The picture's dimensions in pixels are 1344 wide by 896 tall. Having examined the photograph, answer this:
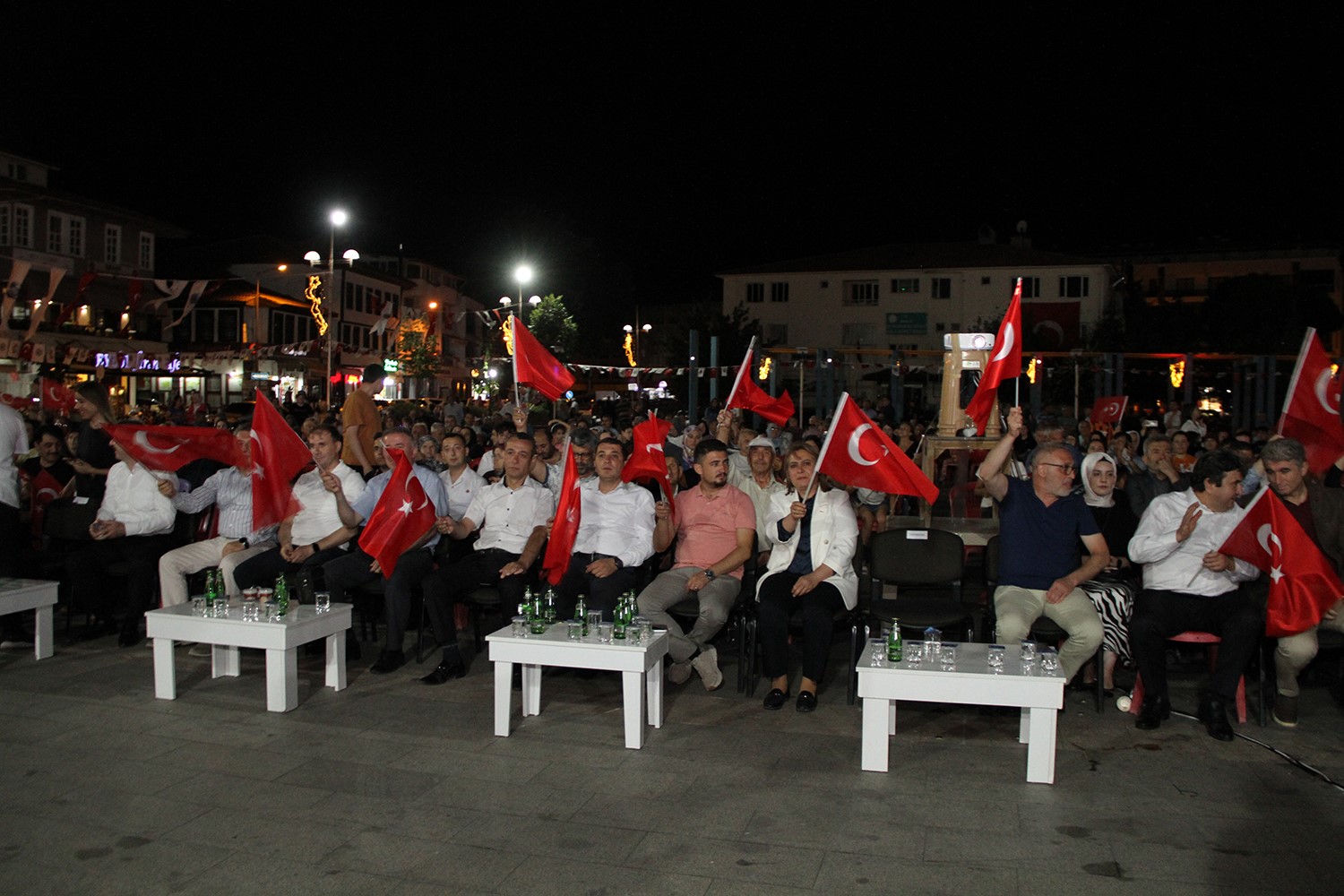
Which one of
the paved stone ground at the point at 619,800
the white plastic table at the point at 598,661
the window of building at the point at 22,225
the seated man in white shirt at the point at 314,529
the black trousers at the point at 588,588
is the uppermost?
the window of building at the point at 22,225

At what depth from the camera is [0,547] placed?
25.4ft

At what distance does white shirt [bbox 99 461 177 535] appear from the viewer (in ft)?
26.2

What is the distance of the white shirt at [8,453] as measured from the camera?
25.4ft

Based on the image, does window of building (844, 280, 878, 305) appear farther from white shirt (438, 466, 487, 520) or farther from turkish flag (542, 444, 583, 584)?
turkish flag (542, 444, 583, 584)

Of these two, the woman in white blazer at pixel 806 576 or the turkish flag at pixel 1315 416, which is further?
the turkish flag at pixel 1315 416

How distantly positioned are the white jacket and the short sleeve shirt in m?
0.92

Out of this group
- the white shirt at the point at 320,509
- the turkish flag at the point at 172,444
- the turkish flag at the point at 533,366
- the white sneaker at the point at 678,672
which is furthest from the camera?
the turkish flag at the point at 533,366

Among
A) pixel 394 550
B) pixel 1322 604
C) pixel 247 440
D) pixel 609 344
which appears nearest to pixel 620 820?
pixel 394 550

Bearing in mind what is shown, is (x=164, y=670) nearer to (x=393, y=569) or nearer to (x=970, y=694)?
(x=393, y=569)

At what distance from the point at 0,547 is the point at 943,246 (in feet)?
178

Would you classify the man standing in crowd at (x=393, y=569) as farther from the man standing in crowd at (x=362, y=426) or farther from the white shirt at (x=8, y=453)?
the white shirt at (x=8, y=453)

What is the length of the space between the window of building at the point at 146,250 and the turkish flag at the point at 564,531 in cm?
4445

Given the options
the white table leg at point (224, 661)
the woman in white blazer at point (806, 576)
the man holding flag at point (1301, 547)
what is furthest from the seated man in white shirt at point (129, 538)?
the man holding flag at point (1301, 547)

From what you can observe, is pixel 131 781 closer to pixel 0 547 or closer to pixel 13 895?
pixel 13 895
